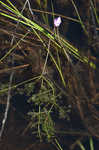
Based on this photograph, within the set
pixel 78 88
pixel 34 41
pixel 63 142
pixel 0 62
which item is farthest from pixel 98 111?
pixel 0 62

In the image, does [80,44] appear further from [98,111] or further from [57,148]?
[57,148]

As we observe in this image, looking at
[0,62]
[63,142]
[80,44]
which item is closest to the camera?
[0,62]

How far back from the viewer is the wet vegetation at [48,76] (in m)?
1.43

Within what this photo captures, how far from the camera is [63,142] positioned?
155 centimetres

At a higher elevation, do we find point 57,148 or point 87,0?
point 87,0

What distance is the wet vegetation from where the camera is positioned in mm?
1427

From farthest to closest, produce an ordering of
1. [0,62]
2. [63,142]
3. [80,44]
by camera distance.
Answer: [80,44] < [63,142] < [0,62]

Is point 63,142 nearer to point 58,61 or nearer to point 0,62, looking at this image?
point 58,61

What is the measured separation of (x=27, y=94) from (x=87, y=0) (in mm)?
927

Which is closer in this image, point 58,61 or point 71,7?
point 58,61

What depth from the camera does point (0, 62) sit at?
4.73ft

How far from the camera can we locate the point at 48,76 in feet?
4.74

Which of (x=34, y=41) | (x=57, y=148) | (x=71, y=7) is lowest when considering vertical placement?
(x=57, y=148)

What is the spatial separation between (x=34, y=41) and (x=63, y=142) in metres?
0.83
